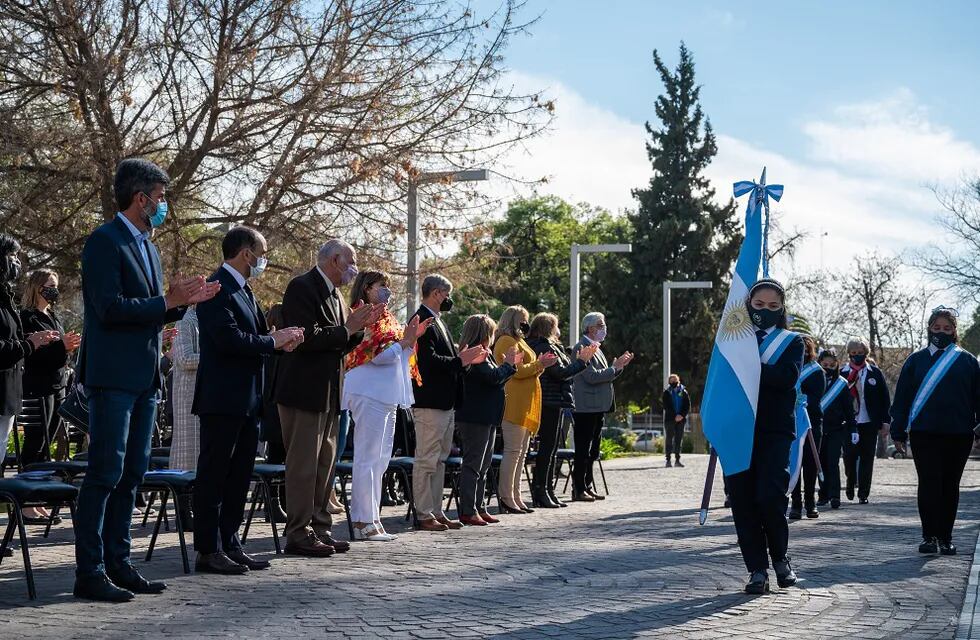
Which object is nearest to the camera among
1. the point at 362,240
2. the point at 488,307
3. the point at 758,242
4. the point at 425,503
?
the point at 758,242

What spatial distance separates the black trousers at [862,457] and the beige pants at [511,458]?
4.94m

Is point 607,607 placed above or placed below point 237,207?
below

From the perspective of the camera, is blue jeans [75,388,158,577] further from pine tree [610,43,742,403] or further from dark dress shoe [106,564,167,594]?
pine tree [610,43,742,403]

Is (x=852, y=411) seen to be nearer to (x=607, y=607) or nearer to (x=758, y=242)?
(x=758, y=242)

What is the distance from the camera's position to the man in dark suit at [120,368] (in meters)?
7.08

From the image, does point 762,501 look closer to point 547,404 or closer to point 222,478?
point 222,478

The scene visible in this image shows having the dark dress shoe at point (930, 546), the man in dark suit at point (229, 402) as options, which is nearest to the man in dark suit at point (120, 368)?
the man in dark suit at point (229, 402)

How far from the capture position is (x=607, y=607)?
7523 mm

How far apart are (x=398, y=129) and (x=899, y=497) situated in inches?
339

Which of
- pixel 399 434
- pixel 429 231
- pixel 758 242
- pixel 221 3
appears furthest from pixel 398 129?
pixel 758 242

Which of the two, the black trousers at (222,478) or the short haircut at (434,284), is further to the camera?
the short haircut at (434,284)

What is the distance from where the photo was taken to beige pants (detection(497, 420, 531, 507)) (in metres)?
13.8

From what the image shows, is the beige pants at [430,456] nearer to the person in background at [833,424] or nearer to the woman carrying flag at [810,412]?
the woman carrying flag at [810,412]

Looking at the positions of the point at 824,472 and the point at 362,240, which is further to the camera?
the point at 362,240
